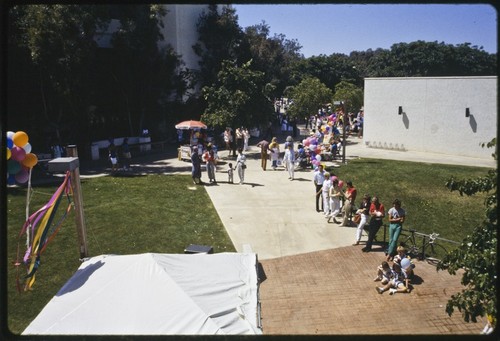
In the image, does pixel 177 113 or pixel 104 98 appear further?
pixel 177 113

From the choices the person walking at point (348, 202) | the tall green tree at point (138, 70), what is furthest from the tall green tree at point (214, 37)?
the person walking at point (348, 202)

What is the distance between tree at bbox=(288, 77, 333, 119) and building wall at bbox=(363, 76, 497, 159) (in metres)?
3.59

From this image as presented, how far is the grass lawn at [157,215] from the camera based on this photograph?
1047 cm

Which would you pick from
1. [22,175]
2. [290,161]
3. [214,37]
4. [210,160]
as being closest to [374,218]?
[290,161]

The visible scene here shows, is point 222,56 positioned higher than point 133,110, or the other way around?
point 222,56

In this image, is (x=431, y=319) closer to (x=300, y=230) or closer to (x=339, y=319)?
(x=339, y=319)

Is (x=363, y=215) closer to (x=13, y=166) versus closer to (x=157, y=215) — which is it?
(x=157, y=215)

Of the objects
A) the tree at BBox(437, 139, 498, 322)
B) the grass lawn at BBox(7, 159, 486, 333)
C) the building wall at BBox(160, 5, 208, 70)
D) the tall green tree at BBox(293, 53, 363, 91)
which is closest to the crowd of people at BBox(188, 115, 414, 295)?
the grass lawn at BBox(7, 159, 486, 333)

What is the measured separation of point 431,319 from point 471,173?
1341 centimetres

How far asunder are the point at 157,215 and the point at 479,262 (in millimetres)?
10523

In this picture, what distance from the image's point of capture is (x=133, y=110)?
28.3 meters

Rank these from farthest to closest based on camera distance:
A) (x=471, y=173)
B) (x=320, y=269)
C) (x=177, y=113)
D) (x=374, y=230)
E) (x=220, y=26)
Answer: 1. (x=220, y=26)
2. (x=177, y=113)
3. (x=471, y=173)
4. (x=374, y=230)
5. (x=320, y=269)

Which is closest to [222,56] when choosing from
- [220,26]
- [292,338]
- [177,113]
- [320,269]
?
[220,26]

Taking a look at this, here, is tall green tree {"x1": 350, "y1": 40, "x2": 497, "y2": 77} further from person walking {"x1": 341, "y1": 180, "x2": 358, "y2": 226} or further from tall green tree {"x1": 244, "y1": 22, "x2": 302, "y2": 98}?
person walking {"x1": 341, "y1": 180, "x2": 358, "y2": 226}
